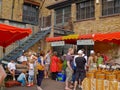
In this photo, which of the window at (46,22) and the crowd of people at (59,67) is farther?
the window at (46,22)

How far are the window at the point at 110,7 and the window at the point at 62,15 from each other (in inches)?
158

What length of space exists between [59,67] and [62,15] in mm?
→ 7806

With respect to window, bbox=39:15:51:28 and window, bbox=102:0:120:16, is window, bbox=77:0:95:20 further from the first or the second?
window, bbox=39:15:51:28

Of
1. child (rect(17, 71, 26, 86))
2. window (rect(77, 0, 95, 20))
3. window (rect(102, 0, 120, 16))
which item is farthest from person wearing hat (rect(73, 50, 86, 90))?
window (rect(77, 0, 95, 20))

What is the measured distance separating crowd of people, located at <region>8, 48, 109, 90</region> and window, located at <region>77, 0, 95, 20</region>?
16.4 ft

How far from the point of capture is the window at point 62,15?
2193 cm

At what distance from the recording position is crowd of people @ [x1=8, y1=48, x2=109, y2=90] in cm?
1095

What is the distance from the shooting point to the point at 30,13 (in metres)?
28.7

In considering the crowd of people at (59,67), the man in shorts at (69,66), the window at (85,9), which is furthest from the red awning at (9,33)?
the window at (85,9)

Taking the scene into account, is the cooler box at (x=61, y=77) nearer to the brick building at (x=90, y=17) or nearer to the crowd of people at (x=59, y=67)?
the crowd of people at (x=59, y=67)

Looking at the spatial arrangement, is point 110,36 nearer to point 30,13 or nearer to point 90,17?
point 90,17

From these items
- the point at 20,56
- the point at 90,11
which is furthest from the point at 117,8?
the point at 20,56

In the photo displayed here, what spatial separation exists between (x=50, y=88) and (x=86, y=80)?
107 inches

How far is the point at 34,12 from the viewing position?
95.3 feet
